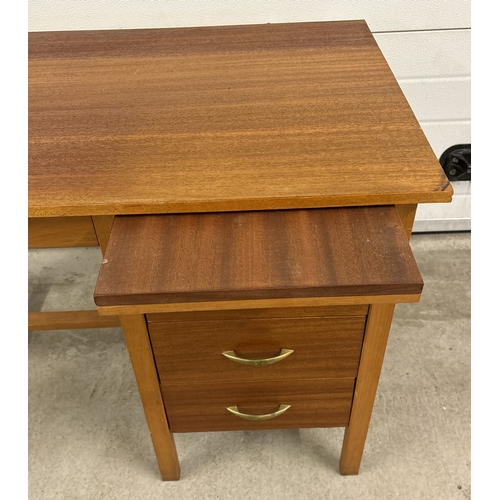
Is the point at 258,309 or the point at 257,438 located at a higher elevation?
the point at 258,309

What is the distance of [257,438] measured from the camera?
125 centimetres

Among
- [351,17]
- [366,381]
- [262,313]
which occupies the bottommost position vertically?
[366,381]

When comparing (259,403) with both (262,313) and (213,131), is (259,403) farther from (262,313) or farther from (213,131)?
(213,131)

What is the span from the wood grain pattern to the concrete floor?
2.22 ft

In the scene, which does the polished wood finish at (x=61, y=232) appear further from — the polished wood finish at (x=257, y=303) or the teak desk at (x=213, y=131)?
the polished wood finish at (x=257, y=303)

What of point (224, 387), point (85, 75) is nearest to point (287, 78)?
point (85, 75)

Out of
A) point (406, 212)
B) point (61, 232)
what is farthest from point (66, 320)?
point (406, 212)

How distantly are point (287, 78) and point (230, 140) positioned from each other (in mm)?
267

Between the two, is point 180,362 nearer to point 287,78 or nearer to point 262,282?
point 262,282

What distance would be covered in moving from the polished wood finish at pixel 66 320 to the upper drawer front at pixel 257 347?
63cm

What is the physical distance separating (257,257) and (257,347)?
19 centimetres

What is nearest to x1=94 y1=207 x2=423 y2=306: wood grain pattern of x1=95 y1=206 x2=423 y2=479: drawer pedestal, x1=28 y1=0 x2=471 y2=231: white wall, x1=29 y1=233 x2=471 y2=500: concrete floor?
x1=95 y1=206 x2=423 y2=479: drawer pedestal

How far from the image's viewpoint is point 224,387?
2.97ft

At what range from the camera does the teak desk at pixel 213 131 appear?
2.57 feet
